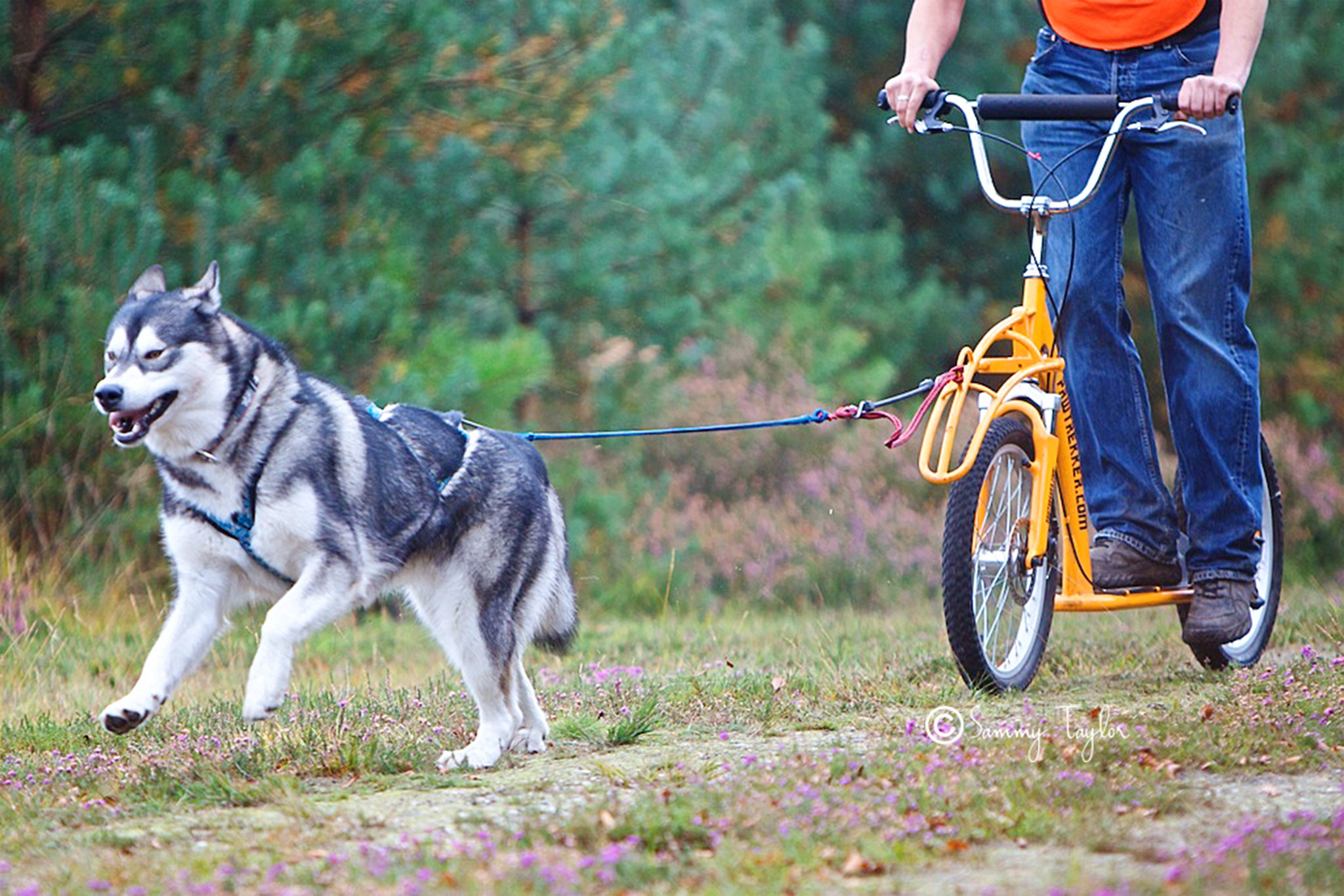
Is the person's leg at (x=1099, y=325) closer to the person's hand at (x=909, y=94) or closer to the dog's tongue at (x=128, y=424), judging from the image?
the person's hand at (x=909, y=94)

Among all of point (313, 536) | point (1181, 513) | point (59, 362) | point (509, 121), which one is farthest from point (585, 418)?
point (313, 536)

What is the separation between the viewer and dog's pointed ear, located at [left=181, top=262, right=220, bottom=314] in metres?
4.11

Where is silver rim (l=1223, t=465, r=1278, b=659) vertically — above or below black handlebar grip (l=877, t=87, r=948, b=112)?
below

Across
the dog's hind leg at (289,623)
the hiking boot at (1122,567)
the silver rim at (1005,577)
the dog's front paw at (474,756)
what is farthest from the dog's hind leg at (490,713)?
the hiking boot at (1122,567)

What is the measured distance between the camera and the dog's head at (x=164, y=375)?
3.84 m

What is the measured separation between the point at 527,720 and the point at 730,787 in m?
1.20

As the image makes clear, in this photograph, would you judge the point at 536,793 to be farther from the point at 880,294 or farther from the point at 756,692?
the point at 880,294

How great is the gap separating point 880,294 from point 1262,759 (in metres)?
10.7

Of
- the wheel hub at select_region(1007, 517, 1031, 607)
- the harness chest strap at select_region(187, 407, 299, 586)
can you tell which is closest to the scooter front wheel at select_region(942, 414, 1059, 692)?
the wheel hub at select_region(1007, 517, 1031, 607)

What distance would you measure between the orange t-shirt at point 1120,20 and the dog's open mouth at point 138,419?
2633 mm

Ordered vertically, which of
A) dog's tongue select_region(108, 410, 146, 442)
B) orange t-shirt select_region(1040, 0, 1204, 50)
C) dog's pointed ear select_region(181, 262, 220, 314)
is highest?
orange t-shirt select_region(1040, 0, 1204, 50)

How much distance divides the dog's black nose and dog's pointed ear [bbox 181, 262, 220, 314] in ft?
1.23

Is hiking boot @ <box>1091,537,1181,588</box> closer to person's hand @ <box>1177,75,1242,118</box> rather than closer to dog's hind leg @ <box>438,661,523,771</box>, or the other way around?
person's hand @ <box>1177,75,1242,118</box>

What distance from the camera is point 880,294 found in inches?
551
